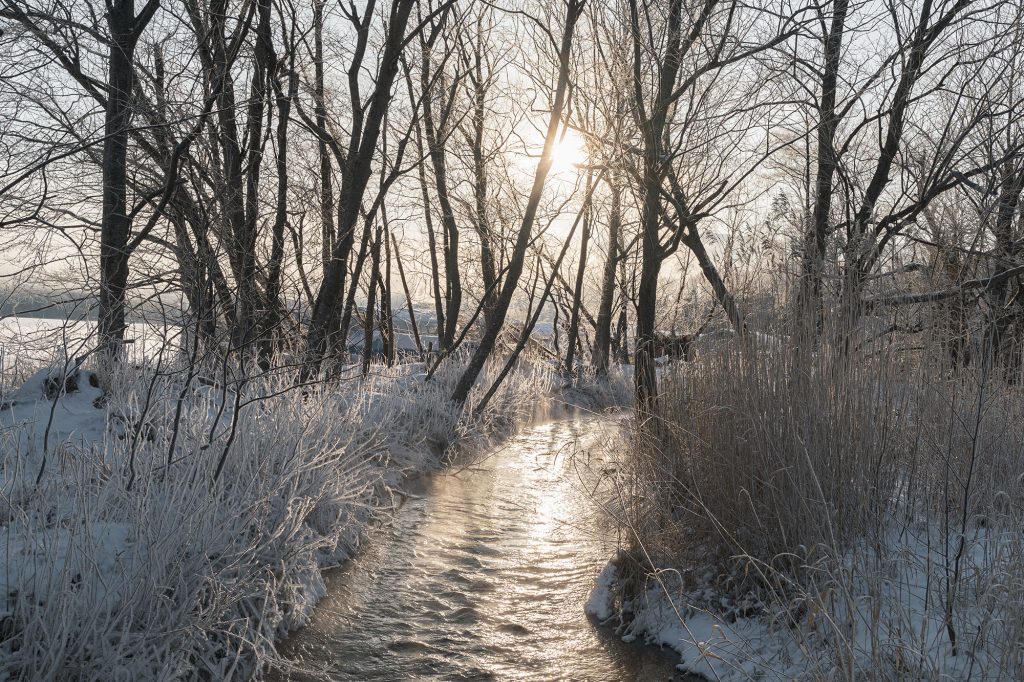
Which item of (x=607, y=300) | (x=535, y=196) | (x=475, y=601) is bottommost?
(x=475, y=601)

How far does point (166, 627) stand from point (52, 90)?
13.3 ft

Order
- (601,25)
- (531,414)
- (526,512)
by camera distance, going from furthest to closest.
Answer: (531,414), (601,25), (526,512)

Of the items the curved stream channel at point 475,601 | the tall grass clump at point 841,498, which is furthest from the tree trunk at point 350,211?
the tall grass clump at point 841,498

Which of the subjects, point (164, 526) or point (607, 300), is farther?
point (607, 300)

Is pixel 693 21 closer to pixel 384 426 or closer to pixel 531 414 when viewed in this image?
pixel 384 426

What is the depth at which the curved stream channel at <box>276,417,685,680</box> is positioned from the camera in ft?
10.7

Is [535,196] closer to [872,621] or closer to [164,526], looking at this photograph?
[164,526]

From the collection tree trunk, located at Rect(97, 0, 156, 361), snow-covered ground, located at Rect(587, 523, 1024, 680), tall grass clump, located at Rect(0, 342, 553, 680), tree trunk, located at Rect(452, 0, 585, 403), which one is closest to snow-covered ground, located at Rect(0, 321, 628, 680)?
tall grass clump, located at Rect(0, 342, 553, 680)

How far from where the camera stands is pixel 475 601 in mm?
3957

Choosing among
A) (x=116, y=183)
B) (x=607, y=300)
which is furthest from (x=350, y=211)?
(x=607, y=300)

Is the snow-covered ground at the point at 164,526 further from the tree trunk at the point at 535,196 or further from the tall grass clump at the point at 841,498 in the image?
the tree trunk at the point at 535,196

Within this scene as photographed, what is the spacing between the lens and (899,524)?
131 inches

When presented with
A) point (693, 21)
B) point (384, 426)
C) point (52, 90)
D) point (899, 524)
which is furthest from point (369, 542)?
point (693, 21)

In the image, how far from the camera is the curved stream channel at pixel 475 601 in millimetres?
3275
